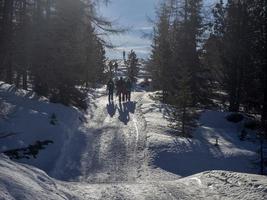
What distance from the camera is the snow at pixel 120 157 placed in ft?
36.8

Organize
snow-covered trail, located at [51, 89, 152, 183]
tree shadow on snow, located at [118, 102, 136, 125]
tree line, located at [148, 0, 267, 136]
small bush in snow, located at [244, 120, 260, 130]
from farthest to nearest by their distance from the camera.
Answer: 1. tree line, located at [148, 0, 267, 136]
2. small bush in snow, located at [244, 120, 260, 130]
3. tree shadow on snow, located at [118, 102, 136, 125]
4. snow-covered trail, located at [51, 89, 152, 183]

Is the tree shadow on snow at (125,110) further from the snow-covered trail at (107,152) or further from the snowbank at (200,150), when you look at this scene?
the snowbank at (200,150)

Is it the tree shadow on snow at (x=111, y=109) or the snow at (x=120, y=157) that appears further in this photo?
the tree shadow on snow at (x=111, y=109)

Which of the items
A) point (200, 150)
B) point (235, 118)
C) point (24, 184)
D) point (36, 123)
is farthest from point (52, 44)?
point (24, 184)

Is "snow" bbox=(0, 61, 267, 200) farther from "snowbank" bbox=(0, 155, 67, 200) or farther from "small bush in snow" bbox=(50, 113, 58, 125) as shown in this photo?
"small bush in snow" bbox=(50, 113, 58, 125)

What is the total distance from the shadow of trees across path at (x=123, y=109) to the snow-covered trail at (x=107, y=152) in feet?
0.18

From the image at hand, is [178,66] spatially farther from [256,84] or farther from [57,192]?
[57,192]

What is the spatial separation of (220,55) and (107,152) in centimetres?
1630

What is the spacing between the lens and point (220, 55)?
32.8 meters

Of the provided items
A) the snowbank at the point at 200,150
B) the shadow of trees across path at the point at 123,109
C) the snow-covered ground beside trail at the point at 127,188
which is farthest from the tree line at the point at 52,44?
the snow-covered ground beside trail at the point at 127,188

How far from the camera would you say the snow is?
1121cm

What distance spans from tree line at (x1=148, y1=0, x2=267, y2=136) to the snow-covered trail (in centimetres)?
388

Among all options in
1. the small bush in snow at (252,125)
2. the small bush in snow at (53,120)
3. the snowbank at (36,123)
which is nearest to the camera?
the snowbank at (36,123)

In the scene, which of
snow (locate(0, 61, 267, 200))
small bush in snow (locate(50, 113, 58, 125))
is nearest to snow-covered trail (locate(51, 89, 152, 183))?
snow (locate(0, 61, 267, 200))
